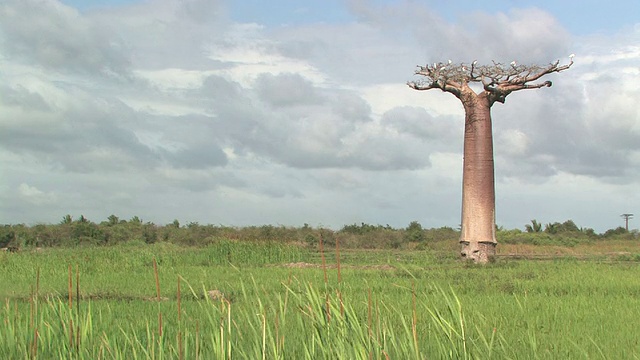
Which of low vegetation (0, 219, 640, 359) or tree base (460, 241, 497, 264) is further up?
tree base (460, 241, 497, 264)

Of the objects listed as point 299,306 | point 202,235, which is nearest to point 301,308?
point 299,306

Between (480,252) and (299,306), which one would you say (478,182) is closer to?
(480,252)

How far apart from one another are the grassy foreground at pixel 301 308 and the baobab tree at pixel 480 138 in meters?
1.09

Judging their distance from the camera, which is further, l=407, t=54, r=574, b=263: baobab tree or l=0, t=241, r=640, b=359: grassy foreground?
l=407, t=54, r=574, b=263: baobab tree

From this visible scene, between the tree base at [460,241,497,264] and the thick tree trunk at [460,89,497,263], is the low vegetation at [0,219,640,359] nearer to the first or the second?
the tree base at [460,241,497,264]

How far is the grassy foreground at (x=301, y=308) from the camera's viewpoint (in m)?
3.60

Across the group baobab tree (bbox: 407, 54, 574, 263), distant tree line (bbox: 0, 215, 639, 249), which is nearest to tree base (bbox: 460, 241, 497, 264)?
baobab tree (bbox: 407, 54, 574, 263)

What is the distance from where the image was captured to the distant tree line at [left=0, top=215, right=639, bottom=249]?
885 inches

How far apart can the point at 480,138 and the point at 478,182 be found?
3.27 feet

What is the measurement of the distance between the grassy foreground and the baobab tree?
109cm

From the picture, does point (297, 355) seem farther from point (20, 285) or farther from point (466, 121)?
point (466, 121)

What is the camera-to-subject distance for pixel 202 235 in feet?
83.9

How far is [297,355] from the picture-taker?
14.7 ft

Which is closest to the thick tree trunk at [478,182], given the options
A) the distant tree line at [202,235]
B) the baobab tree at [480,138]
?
the baobab tree at [480,138]
